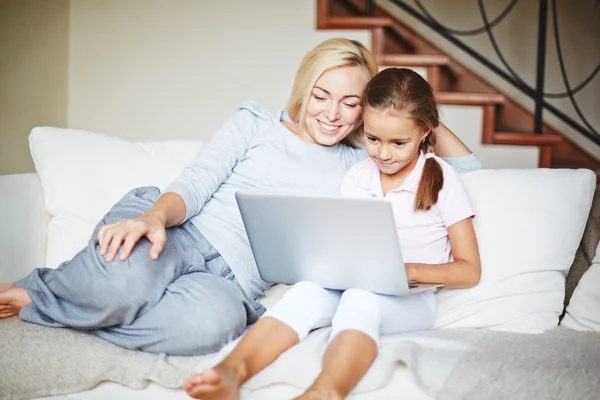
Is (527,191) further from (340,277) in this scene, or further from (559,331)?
(340,277)

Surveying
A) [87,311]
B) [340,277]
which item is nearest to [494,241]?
[340,277]

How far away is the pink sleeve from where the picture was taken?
1639mm

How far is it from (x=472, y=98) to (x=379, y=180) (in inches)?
56.8

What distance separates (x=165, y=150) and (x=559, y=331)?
1244 mm

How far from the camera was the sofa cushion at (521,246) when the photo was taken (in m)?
1.68

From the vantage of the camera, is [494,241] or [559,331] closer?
[559,331]

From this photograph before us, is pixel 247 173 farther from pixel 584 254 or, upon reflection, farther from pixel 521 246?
pixel 584 254

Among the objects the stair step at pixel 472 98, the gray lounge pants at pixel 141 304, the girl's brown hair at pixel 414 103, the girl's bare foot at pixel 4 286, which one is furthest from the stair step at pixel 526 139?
→ the girl's bare foot at pixel 4 286

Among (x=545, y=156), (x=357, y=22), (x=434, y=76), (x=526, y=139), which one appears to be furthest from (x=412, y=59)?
(x=545, y=156)

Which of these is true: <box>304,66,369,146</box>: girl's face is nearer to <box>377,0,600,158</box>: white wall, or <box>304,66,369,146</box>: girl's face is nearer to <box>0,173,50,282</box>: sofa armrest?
<box>0,173,50,282</box>: sofa armrest

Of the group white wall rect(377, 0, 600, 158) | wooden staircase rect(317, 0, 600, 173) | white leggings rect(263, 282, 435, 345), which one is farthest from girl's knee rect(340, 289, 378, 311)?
white wall rect(377, 0, 600, 158)

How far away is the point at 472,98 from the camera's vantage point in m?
3.05

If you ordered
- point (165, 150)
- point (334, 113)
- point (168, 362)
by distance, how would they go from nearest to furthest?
point (168, 362)
point (334, 113)
point (165, 150)

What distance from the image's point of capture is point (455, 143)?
6.37ft
